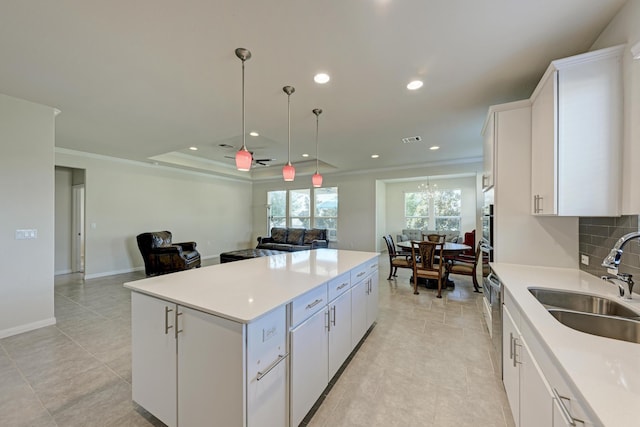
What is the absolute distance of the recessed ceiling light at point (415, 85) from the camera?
2.55m

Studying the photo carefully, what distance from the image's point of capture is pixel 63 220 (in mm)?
5891

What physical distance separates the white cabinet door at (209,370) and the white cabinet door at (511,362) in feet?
5.25

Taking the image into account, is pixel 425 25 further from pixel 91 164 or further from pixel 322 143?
pixel 91 164

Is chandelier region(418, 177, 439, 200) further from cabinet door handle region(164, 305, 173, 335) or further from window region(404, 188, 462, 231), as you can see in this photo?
cabinet door handle region(164, 305, 173, 335)

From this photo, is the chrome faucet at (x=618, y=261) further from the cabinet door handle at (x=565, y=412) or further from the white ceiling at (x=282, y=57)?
the white ceiling at (x=282, y=57)

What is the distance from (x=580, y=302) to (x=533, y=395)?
0.87 metres

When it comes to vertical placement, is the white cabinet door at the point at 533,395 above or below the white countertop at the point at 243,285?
below

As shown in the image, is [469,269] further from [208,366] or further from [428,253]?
[208,366]

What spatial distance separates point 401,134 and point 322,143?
4.67ft

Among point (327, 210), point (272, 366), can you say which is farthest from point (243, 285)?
point (327, 210)

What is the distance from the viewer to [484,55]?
213cm

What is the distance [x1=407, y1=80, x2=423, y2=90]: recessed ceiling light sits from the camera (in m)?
2.55

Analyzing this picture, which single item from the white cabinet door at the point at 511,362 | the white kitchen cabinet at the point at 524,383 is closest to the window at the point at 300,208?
the white cabinet door at the point at 511,362

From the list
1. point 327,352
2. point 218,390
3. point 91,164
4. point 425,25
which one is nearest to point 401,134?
point 425,25
